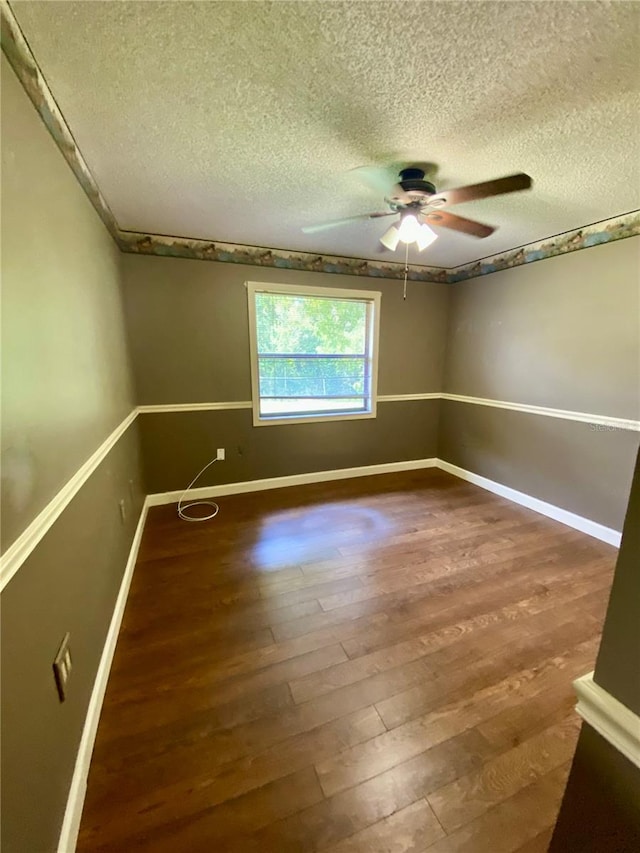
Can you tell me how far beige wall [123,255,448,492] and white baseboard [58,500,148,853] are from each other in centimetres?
152

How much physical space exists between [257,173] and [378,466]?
120 inches

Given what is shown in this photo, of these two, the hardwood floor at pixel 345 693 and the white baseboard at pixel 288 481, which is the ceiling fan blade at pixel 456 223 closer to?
the hardwood floor at pixel 345 693

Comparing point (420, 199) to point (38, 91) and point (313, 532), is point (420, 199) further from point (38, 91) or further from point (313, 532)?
point (313, 532)

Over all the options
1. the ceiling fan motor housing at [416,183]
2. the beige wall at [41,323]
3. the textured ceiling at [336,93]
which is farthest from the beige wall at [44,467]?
the ceiling fan motor housing at [416,183]

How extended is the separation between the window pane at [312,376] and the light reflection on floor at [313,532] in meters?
1.22

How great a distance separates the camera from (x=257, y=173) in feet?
5.85

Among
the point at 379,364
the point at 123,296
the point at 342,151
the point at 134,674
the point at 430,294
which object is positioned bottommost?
the point at 134,674

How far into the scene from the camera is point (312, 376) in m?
3.60

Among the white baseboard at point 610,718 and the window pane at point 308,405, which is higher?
the window pane at point 308,405

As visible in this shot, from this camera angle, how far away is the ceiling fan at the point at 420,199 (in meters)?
1.56

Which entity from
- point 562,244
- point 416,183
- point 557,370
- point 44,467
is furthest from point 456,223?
point 44,467

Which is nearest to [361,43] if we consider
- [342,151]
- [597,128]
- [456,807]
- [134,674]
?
[342,151]

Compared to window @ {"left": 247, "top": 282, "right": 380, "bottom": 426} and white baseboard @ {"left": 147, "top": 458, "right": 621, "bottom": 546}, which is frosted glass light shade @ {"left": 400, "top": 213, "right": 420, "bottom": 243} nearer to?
window @ {"left": 247, "top": 282, "right": 380, "bottom": 426}

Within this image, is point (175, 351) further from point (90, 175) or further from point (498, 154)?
point (498, 154)
